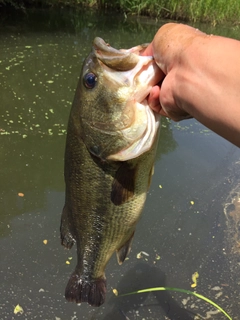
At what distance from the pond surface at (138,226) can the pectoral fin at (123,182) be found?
1.69 meters

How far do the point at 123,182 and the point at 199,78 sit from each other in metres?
0.67

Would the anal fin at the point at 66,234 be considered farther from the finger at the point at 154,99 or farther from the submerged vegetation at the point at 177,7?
the submerged vegetation at the point at 177,7

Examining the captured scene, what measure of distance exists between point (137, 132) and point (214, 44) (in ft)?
1.87

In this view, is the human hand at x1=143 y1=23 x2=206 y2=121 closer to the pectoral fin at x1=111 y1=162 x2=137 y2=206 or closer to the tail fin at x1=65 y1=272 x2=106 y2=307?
the pectoral fin at x1=111 y1=162 x2=137 y2=206

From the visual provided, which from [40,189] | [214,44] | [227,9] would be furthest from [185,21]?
[214,44]

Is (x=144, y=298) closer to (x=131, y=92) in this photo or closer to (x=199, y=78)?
(x=131, y=92)

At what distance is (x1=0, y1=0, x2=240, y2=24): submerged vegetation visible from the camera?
14773mm

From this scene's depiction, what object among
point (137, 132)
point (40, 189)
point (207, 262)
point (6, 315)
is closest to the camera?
point (137, 132)

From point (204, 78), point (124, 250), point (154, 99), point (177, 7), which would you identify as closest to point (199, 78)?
point (204, 78)

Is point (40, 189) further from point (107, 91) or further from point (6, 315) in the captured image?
point (107, 91)

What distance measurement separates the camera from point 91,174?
196 centimetres

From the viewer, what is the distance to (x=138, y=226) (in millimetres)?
4156

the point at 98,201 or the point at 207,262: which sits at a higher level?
the point at 98,201

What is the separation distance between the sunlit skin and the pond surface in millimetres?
2209
